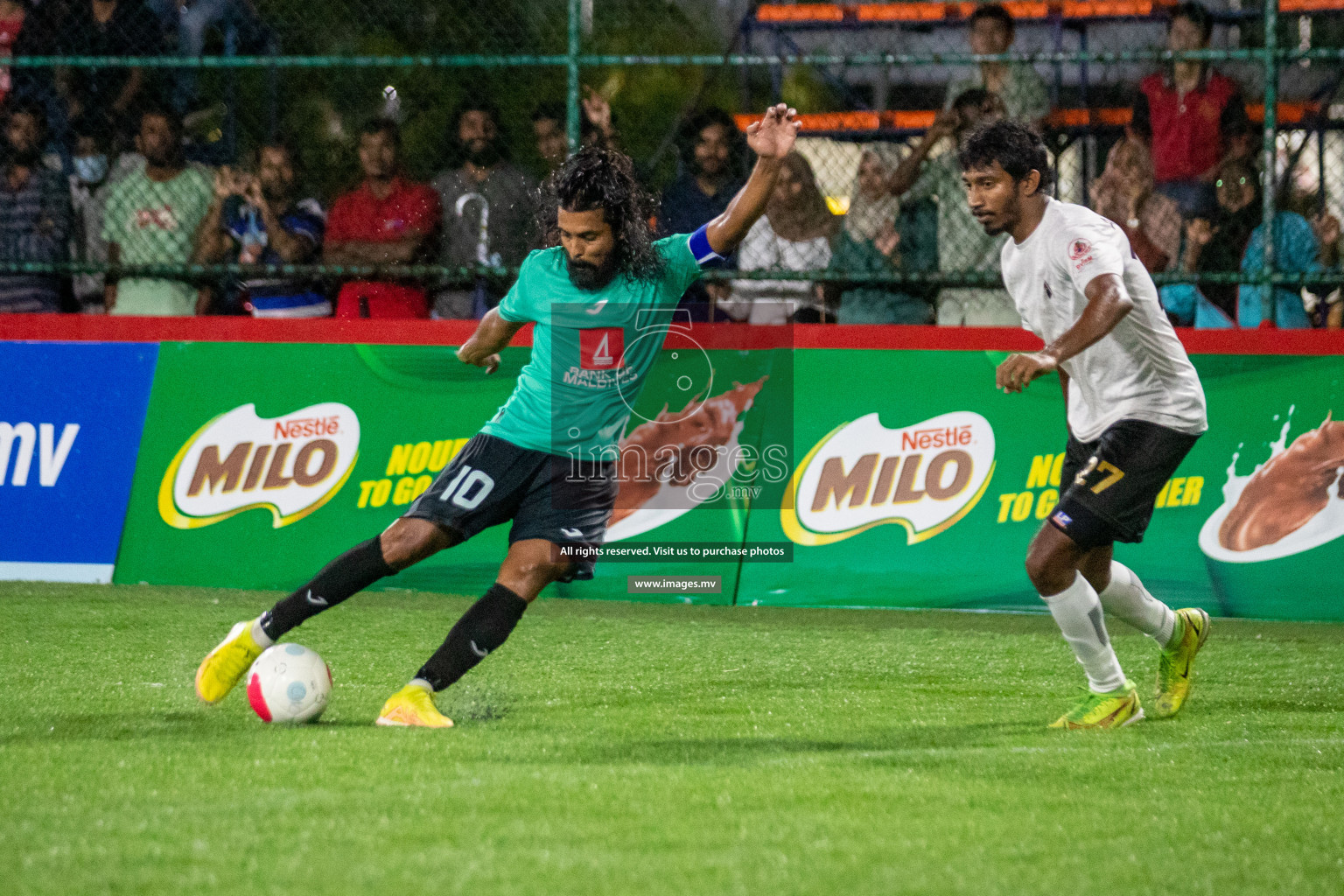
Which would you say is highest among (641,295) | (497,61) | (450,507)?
(497,61)

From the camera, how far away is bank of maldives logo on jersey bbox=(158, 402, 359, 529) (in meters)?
8.23

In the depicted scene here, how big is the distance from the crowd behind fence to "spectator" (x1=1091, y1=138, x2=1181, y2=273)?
0.5 inches

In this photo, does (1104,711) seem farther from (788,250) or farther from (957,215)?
(788,250)

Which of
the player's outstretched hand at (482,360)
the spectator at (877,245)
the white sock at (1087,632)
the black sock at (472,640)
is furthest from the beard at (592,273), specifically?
the spectator at (877,245)

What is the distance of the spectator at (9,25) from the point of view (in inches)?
370

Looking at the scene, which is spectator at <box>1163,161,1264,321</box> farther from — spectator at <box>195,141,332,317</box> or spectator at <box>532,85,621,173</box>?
spectator at <box>195,141,332,317</box>

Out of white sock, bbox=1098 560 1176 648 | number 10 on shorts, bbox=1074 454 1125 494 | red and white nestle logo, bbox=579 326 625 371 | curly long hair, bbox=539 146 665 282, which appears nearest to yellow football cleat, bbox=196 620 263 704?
red and white nestle logo, bbox=579 326 625 371

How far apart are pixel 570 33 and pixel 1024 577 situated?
3.77 m

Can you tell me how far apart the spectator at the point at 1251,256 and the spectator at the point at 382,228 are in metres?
4.07

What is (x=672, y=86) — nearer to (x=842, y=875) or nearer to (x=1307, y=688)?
(x=1307, y=688)

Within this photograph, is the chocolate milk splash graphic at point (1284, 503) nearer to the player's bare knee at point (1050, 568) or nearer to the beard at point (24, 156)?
the player's bare knee at point (1050, 568)

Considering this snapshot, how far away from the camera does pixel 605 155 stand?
5117mm

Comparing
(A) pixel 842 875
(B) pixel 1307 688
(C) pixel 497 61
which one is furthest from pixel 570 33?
(A) pixel 842 875

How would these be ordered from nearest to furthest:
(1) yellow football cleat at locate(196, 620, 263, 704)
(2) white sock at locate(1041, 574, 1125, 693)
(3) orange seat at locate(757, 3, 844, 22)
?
(1) yellow football cleat at locate(196, 620, 263, 704), (2) white sock at locate(1041, 574, 1125, 693), (3) orange seat at locate(757, 3, 844, 22)
